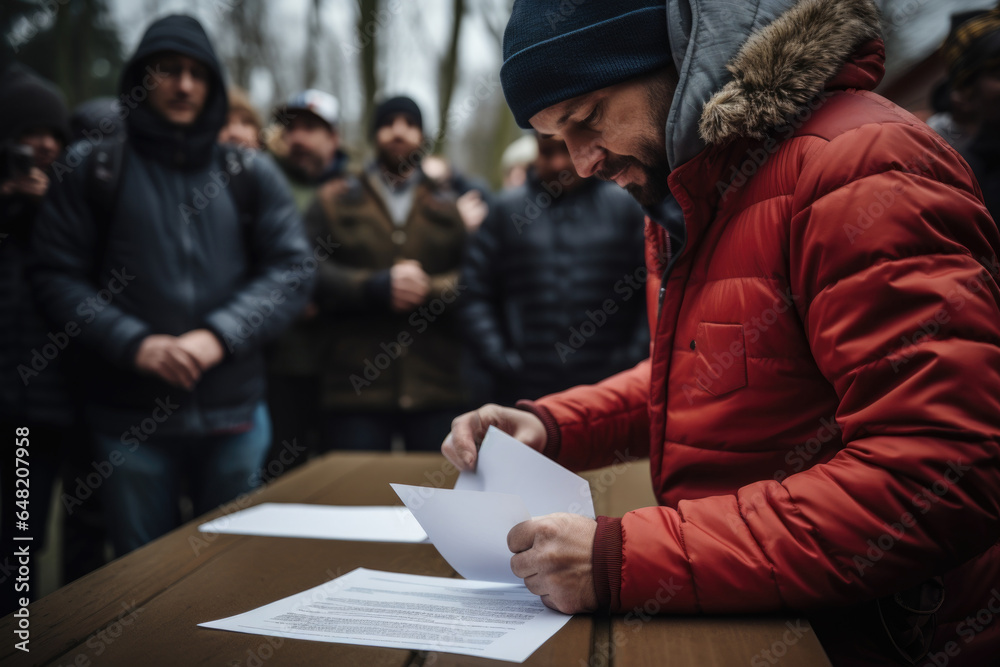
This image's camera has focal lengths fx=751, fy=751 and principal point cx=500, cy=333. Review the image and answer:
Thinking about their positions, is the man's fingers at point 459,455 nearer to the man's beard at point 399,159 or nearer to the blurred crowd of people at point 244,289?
the blurred crowd of people at point 244,289

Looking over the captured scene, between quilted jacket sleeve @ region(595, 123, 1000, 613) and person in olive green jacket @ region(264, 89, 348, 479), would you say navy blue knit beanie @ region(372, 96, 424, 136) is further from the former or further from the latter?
quilted jacket sleeve @ region(595, 123, 1000, 613)

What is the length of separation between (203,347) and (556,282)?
1363mm

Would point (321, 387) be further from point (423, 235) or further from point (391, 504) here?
point (391, 504)

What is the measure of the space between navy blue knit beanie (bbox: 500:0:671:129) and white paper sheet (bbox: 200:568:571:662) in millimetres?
805

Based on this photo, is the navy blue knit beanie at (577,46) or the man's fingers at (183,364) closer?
the navy blue knit beanie at (577,46)

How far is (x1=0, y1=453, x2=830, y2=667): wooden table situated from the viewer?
85 cm

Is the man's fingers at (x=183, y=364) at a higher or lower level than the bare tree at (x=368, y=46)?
lower

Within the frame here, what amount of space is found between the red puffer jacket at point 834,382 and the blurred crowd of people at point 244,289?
0.36 metres

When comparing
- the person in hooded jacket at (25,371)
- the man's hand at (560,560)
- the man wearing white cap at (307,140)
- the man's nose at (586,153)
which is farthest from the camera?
the man wearing white cap at (307,140)

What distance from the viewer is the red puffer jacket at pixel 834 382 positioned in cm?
81

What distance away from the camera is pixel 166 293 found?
2287 mm

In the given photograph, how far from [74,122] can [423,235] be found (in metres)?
1.61
